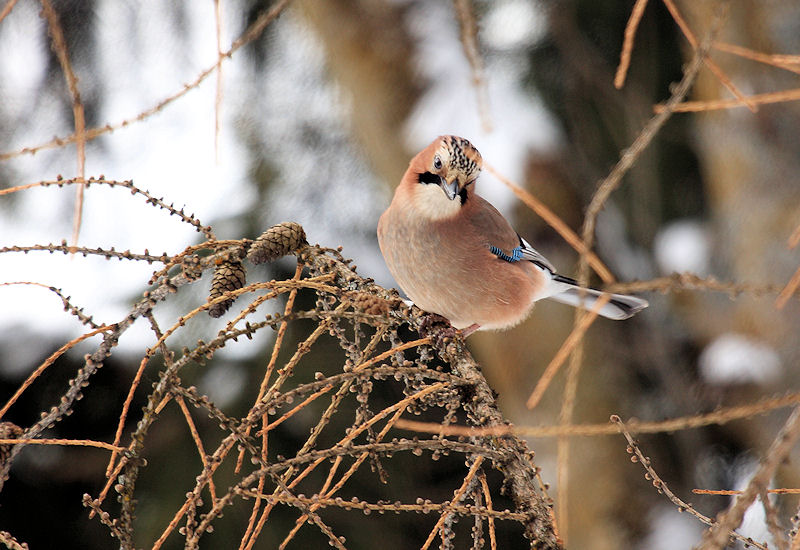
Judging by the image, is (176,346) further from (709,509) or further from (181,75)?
(709,509)

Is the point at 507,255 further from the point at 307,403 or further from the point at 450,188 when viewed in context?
the point at 307,403

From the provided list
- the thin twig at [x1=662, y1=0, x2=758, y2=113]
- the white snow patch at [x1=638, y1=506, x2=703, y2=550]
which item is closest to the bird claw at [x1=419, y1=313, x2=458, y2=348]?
the thin twig at [x1=662, y1=0, x2=758, y2=113]

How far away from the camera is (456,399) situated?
5.18ft

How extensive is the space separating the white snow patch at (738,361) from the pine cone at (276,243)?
2460 mm

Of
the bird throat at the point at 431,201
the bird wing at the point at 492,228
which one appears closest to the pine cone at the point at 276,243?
the bird throat at the point at 431,201

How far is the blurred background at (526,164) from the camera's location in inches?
129

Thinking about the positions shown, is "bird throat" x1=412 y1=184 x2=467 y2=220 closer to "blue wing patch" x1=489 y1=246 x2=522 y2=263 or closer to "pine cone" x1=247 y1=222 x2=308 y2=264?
"blue wing patch" x1=489 y1=246 x2=522 y2=263

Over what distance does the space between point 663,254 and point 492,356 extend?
911mm

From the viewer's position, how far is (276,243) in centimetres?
178

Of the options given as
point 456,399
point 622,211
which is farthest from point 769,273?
point 456,399

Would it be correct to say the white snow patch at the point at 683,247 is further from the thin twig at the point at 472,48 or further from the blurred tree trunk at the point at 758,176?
the thin twig at the point at 472,48

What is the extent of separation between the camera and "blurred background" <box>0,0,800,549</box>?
10.7 ft

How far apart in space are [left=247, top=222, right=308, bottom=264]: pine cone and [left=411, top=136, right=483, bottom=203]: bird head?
1.76 ft

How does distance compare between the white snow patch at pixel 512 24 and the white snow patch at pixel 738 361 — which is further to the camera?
the white snow patch at pixel 738 361
